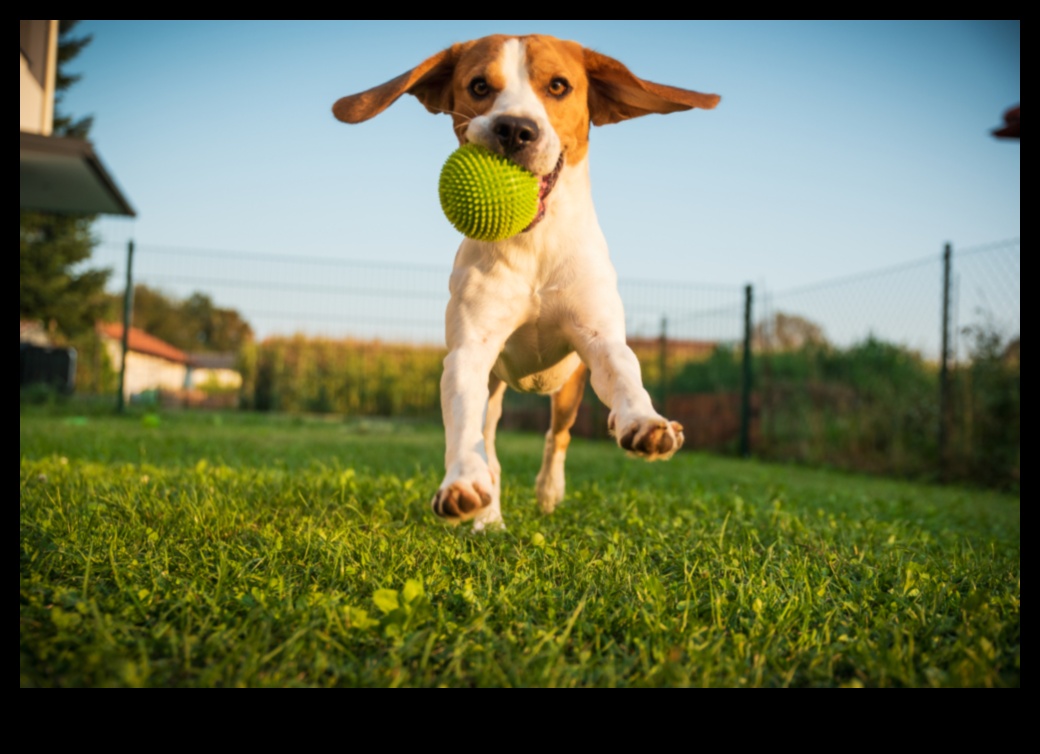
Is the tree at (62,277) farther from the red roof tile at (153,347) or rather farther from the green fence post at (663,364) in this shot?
the green fence post at (663,364)

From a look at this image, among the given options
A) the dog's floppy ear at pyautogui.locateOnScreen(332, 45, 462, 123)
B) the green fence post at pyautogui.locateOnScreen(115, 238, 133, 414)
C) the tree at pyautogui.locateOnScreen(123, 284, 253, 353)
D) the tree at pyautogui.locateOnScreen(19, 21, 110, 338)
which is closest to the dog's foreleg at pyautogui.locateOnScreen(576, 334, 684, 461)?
the dog's floppy ear at pyautogui.locateOnScreen(332, 45, 462, 123)

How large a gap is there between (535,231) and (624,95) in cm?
75

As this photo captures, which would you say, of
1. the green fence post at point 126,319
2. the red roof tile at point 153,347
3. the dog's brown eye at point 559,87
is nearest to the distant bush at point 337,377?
the red roof tile at point 153,347

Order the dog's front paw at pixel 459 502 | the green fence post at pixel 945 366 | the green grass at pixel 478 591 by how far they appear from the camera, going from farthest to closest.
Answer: the green fence post at pixel 945 366 → the dog's front paw at pixel 459 502 → the green grass at pixel 478 591

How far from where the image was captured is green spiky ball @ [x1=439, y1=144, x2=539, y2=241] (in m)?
2.46

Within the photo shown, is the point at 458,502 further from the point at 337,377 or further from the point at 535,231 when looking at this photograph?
the point at 337,377

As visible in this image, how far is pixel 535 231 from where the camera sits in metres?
2.76

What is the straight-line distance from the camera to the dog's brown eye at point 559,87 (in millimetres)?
2727

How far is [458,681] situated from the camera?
5.07ft

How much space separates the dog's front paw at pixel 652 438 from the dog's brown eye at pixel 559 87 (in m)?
1.27

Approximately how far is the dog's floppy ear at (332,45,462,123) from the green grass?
150 centimetres

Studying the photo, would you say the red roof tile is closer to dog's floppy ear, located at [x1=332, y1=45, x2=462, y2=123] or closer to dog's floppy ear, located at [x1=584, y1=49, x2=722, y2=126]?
dog's floppy ear, located at [x1=332, y1=45, x2=462, y2=123]
